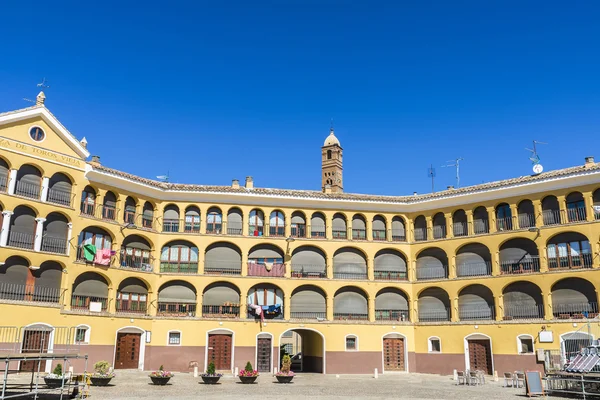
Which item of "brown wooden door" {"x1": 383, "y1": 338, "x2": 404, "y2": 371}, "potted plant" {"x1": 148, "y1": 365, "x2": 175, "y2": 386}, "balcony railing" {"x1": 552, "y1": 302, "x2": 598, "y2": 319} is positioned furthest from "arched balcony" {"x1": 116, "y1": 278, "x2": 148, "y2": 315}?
"balcony railing" {"x1": 552, "y1": 302, "x2": 598, "y2": 319}

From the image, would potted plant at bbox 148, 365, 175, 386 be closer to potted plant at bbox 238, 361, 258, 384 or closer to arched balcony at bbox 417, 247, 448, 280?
potted plant at bbox 238, 361, 258, 384

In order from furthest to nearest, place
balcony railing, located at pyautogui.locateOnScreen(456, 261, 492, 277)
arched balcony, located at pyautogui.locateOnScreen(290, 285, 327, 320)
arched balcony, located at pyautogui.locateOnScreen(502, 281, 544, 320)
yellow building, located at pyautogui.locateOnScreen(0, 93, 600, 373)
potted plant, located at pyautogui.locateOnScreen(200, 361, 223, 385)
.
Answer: arched balcony, located at pyautogui.locateOnScreen(290, 285, 327, 320) < balcony railing, located at pyautogui.locateOnScreen(456, 261, 492, 277) < arched balcony, located at pyautogui.locateOnScreen(502, 281, 544, 320) < yellow building, located at pyautogui.locateOnScreen(0, 93, 600, 373) < potted plant, located at pyautogui.locateOnScreen(200, 361, 223, 385)

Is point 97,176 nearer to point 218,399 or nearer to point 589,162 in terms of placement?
point 218,399

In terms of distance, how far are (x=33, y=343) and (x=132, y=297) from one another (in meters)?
10.0

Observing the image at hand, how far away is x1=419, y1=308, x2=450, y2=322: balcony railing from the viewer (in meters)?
50.8

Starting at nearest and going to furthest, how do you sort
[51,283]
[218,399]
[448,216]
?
1. [218,399]
2. [51,283]
3. [448,216]

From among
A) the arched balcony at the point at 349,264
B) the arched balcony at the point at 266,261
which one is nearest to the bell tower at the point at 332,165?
the arched balcony at the point at 349,264

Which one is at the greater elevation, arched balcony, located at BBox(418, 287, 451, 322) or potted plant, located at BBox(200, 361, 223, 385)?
arched balcony, located at BBox(418, 287, 451, 322)

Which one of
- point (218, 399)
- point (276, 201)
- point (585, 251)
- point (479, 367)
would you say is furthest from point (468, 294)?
point (218, 399)

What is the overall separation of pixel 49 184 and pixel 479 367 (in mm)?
37453

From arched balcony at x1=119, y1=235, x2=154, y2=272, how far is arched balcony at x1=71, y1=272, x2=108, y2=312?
2.44 meters

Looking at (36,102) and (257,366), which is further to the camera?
(257,366)

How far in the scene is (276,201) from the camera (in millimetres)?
52375

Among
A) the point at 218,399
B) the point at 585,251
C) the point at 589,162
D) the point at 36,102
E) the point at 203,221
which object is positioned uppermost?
the point at 36,102
